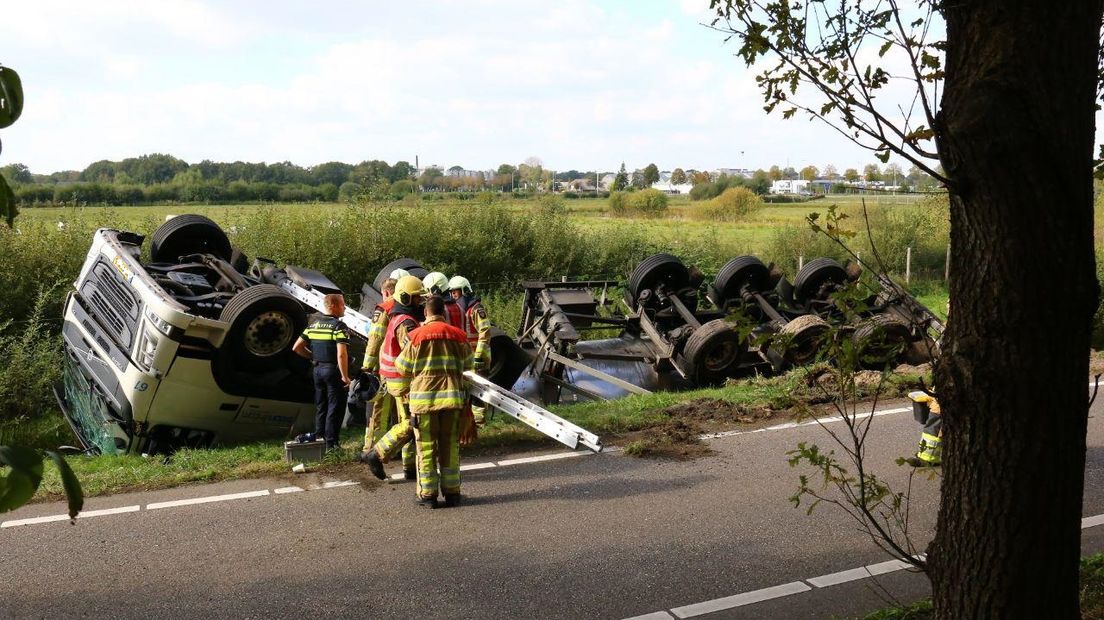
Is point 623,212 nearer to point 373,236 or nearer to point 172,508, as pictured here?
point 373,236

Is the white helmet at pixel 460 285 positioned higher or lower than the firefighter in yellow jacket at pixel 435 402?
higher

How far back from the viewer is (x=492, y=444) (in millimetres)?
8664

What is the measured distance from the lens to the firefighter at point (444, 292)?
895cm

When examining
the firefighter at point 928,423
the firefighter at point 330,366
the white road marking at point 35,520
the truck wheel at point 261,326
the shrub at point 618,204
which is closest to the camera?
the white road marking at point 35,520

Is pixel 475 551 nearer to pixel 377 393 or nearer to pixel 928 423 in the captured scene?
pixel 377 393

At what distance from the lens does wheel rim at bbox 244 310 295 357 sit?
8492 millimetres

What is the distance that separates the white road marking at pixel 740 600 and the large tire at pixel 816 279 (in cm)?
790

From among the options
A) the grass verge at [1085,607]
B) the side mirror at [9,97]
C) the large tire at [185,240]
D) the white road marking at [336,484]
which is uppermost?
the side mirror at [9,97]

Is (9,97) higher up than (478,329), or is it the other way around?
(9,97)

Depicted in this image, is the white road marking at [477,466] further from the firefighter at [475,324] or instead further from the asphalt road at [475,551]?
the firefighter at [475,324]

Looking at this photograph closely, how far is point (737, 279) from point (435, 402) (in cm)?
714

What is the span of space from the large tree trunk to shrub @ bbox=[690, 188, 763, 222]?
84.5ft

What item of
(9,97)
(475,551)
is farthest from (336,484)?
(9,97)

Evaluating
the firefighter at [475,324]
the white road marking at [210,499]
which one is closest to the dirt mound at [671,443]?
the firefighter at [475,324]
